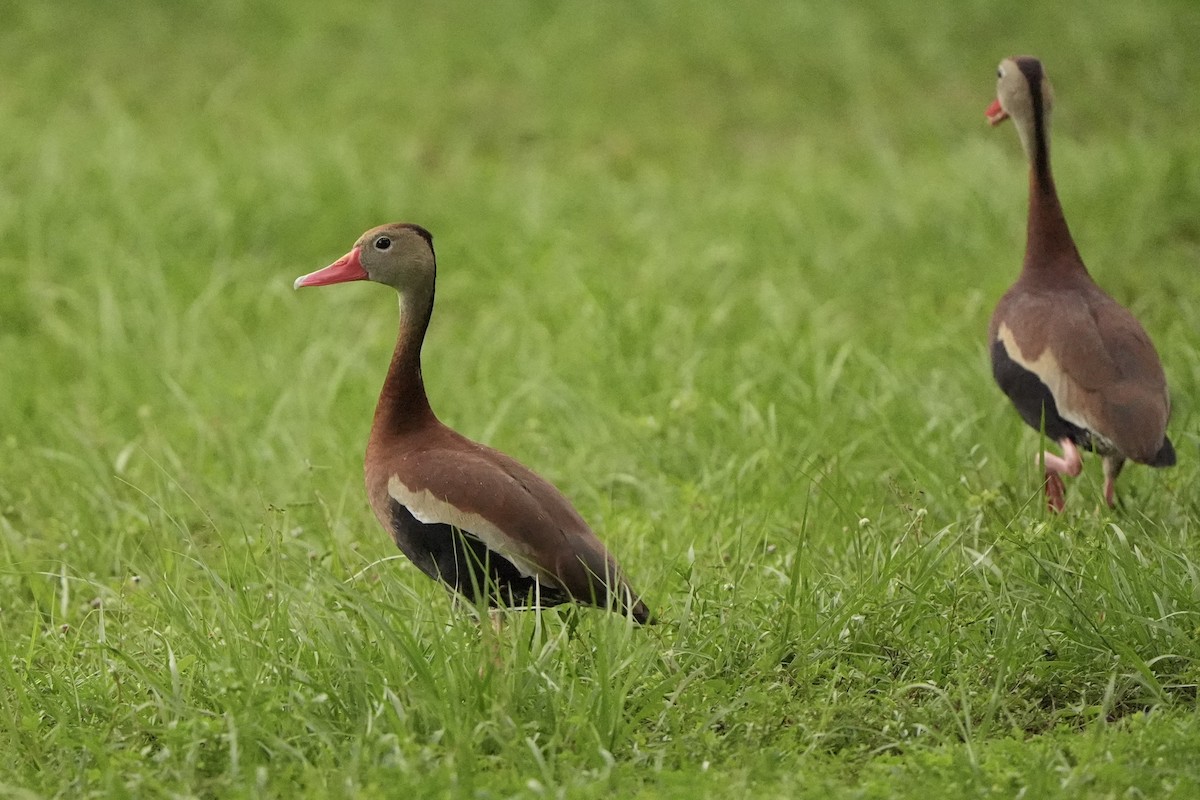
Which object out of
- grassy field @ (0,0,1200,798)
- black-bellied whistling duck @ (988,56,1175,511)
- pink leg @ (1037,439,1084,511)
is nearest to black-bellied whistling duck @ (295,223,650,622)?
grassy field @ (0,0,1200,798)

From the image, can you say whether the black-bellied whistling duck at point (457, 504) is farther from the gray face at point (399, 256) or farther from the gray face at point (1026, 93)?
the gray face at point (1026, 93)

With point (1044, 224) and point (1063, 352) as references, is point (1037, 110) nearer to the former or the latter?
point (1044, 224)

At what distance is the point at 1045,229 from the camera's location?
454 cm

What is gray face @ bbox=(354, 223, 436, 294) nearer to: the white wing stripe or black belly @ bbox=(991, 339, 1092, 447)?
the white wing stripe

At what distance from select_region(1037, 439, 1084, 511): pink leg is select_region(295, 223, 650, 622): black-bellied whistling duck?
1.44m

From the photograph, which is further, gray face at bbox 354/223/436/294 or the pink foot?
the pink foot

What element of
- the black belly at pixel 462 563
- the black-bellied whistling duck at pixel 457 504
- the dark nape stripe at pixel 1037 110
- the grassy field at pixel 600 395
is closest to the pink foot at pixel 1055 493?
the grassy field at pixel 600 395

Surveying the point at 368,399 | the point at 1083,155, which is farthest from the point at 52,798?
the point at 1083,155

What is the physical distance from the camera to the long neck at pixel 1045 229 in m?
4.51

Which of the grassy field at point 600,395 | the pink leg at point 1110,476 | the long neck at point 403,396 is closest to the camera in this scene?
the grassy field at point 600,395

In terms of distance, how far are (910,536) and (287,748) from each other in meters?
1.68

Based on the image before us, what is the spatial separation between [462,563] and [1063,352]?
5.81 feet

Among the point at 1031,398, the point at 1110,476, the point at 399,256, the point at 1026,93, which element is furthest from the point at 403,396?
the point at 1026,93

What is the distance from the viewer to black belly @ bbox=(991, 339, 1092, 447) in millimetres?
4238
